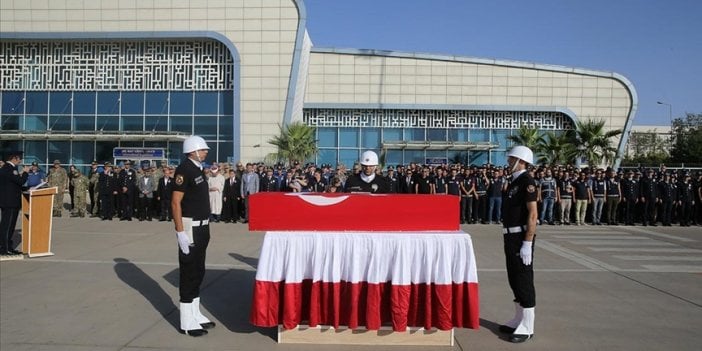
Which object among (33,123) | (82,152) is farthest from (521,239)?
(33,123)

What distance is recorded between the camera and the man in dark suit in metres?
8.72

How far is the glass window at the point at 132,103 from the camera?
28609 mm

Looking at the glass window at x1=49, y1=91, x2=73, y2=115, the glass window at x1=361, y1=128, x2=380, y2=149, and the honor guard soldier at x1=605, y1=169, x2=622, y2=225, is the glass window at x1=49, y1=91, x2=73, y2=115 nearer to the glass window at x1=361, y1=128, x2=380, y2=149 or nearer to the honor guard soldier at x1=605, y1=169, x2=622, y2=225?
the glass window at x1=361, y1=128, x2=380, y2=149

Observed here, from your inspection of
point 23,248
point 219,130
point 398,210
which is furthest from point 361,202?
point 219,130

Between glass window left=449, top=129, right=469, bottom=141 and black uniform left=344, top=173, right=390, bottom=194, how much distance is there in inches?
969

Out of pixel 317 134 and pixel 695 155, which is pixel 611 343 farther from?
pixel 695 155

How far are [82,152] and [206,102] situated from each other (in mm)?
7797

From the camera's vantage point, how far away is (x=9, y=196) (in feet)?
28.8

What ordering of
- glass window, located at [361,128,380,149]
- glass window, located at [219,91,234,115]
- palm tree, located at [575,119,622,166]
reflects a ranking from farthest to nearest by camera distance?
glass window, located at [361,128,380,149], glass window, located at [219,91,234,115], palm tree, located at [575,119,622,166]

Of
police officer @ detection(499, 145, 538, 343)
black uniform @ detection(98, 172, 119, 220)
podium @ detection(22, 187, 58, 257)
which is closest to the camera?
police officer @ detection(499, 145, 538, 343)

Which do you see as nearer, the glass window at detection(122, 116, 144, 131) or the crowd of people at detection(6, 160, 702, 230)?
the crowd of people at detection(6, 160, 702, 230)

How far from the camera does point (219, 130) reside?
28547 mm

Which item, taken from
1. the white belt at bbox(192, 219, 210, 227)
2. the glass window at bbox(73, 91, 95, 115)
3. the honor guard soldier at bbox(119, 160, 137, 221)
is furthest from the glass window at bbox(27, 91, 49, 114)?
the white belt at bbox(192, 219, 210, 227)

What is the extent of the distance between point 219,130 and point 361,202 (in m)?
25.0
